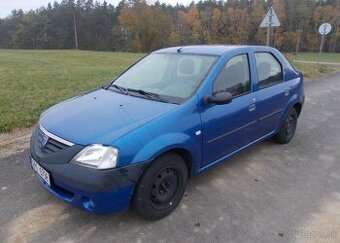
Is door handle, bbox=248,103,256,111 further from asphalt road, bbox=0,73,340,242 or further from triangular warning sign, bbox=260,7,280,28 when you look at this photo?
triangular warning sign, bbox=260,7,280,28

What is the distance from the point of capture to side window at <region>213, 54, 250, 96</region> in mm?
3770

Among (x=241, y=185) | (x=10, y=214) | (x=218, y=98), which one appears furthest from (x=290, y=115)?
(x=10, y=214)

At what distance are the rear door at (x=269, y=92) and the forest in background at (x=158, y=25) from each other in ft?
194

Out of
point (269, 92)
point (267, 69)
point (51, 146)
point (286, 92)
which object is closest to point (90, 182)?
point (51, 146)

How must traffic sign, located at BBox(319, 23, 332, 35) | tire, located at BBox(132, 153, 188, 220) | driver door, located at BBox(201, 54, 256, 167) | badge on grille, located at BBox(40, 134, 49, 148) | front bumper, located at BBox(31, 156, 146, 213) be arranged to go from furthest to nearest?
traffic sign, located at BBox(319, 23, 332, 35) → driver door, located at BBox(201, 54, 256, 167) → badge on grille, located at BBox(40, 134, 49, 148) → tire, located at BBox(132, 153, 188, 220) → front bumper, located at BBox(31, 156, 146, 213)

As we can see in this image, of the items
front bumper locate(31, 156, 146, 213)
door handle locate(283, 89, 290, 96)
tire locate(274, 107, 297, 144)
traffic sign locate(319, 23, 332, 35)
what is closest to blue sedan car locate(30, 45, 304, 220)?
front bumper locate(31, 156, 146, 213)

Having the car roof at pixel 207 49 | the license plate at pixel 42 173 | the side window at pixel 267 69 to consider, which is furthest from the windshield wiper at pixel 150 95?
the side window at pixel 267 69

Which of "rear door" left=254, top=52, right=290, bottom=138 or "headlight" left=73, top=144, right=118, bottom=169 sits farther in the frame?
"rear door" left=254, top=52, right=290, bottom=138

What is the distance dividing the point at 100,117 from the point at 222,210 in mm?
1521

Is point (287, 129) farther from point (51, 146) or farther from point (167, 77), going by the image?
point (51, 146)

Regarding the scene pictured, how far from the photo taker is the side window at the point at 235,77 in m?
3.77

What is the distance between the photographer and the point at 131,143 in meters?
2.84

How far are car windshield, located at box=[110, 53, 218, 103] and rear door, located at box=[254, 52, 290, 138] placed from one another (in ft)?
2.88

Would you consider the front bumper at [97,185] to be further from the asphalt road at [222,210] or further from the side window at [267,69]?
the side window at [267,69]
